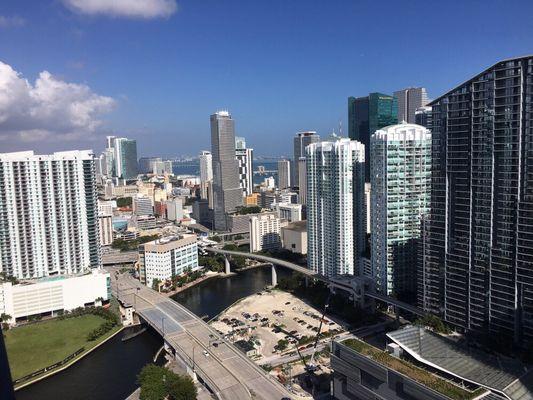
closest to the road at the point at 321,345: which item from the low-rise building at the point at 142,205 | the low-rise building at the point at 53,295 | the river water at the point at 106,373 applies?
the river water at the point at 106,373

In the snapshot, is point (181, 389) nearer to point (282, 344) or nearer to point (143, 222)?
point (282, 344)

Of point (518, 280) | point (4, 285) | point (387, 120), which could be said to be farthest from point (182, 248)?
point (387, 120)

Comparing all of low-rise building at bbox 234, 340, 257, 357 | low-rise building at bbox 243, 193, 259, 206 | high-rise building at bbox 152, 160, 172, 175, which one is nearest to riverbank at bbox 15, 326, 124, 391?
low-rise building at bbox 234, 340, 257, 357

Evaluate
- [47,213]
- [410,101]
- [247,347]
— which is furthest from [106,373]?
[410,101]

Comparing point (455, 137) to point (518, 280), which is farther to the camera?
point (455, 137)

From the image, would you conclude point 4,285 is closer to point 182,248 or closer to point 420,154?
point 182,248

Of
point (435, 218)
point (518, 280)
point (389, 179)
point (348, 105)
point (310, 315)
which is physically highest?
point (348, 105)
